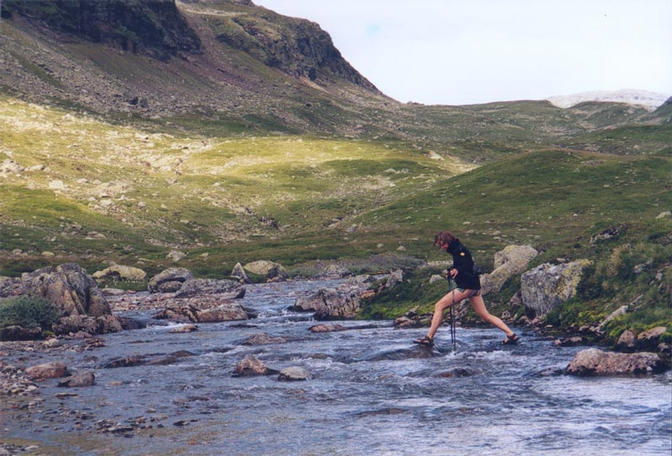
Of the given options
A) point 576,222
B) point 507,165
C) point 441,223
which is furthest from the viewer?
point 507,165

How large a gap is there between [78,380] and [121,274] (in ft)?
173

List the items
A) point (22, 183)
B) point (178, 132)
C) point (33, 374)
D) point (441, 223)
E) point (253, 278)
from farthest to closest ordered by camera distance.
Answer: point (178, 132) < point (22, 183) < point (441, 223) < point (253, 278) < point (33, 374)

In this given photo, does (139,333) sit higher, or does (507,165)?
(507,165)

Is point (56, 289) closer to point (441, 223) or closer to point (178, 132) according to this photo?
point (441, 223)

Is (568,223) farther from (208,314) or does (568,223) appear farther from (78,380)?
(78,380)

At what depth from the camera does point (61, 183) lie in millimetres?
121000

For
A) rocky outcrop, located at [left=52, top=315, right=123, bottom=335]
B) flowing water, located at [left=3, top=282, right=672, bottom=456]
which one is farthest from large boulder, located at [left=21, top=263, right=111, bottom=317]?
flowing water, located at [left=3, top=282, right=672, bottom=456]

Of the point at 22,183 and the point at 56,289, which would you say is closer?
the point at 56,289

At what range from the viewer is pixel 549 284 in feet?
100

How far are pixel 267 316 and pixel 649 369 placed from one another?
2841 cm

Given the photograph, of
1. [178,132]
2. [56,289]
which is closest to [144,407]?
[56,289]

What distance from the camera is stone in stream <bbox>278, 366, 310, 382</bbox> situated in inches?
928

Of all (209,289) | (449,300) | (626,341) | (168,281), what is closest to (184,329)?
(449,300)

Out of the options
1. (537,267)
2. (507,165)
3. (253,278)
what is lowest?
(253,278)
